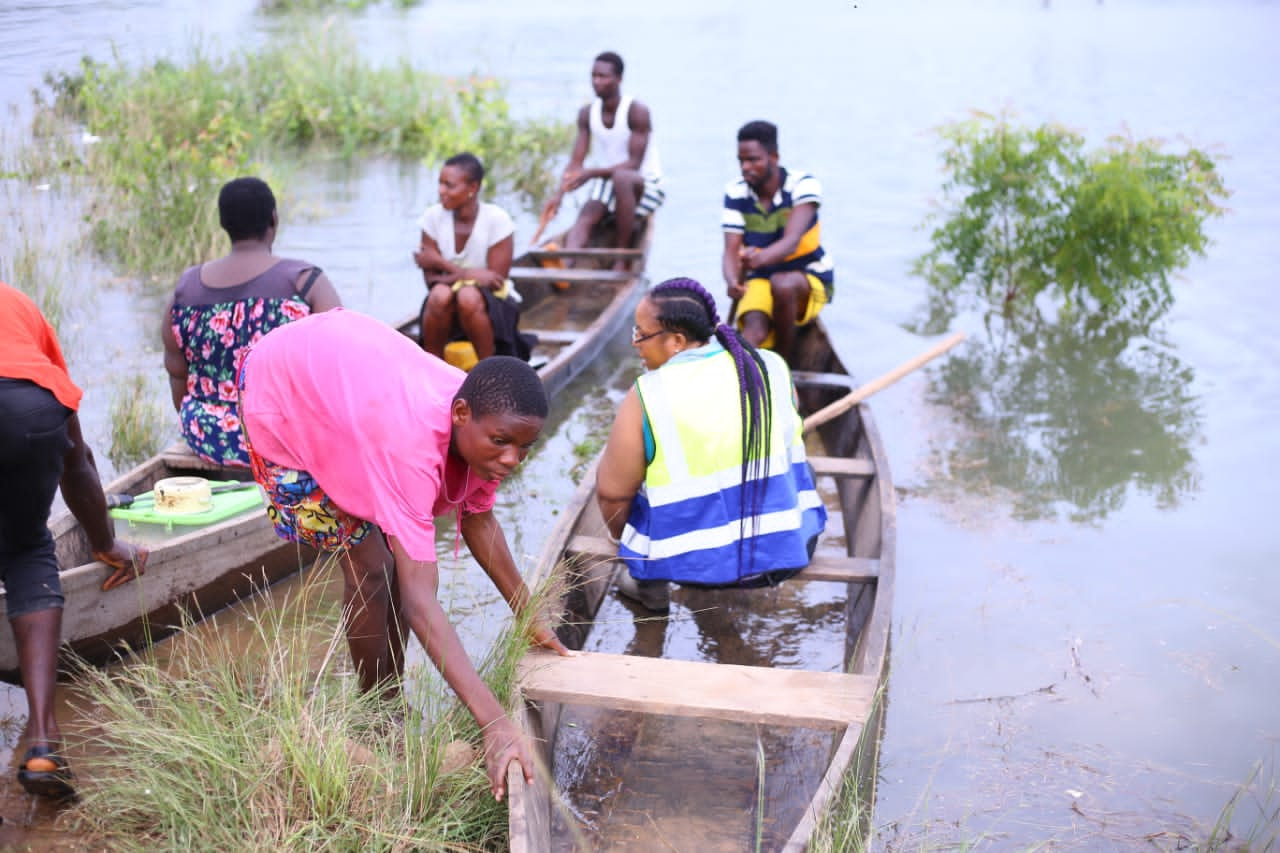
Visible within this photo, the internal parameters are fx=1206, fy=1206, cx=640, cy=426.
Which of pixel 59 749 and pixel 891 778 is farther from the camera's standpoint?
pixel 891 778

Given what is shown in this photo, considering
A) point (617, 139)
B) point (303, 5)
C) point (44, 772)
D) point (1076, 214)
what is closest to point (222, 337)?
point (44, 772)

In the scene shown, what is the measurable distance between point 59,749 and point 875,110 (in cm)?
1419

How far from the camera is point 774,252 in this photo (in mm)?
6129

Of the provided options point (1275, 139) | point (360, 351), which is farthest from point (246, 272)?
point (1275, 139)

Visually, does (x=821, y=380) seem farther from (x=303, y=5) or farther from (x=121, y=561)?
(x=303, y=5)

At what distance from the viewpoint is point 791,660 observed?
439 centimetres

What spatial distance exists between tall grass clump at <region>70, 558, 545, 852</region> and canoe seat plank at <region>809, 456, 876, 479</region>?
1955 millimetres

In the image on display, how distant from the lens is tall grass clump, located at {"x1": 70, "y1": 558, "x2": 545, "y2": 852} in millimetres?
2867

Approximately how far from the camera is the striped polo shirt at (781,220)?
6176 mm

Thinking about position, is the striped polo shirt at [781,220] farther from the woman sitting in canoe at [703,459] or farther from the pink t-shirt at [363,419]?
the pink t-shirt at [363,419]

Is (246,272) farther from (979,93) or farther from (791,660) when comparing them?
(979,93)

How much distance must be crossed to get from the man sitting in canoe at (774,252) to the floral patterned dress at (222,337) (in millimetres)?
2651

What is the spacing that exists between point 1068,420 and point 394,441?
17.5 feet

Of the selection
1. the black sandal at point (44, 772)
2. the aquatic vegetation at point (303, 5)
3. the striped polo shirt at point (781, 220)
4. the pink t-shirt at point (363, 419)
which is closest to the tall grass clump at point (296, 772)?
the black sandal at point (44, 772)
